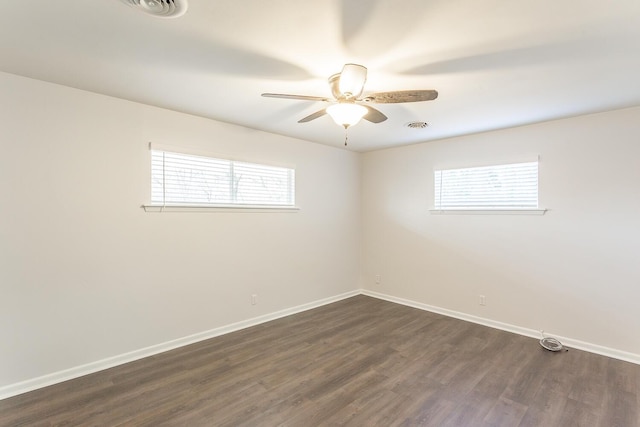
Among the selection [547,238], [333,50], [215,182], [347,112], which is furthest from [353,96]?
[547,238]

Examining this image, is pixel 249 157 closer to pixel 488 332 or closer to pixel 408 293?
pixel 408 293

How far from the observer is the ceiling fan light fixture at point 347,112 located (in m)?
2.14

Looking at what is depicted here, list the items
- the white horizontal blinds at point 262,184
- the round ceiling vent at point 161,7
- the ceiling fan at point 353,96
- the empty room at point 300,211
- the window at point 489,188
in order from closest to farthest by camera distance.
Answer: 1. the round ceiling vent at point 161,7
2. the empty room at point 300,211
3. the ceiling fan at point 353,96
4. the window at point 489,188
5. the white horizontal blinds at point 262,184

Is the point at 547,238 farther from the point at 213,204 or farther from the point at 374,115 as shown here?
the point at 213,204

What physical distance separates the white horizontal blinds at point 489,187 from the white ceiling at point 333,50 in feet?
3.05

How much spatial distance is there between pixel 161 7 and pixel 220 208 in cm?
226

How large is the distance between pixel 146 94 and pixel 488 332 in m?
4.40

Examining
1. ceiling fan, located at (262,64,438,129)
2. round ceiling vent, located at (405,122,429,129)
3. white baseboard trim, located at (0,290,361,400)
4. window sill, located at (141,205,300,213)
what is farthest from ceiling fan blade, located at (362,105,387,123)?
white baseboard trim, located at (0,290,361,400)

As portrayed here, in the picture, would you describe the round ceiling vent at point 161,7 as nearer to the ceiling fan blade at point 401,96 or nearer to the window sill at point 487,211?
the ceiling fan blade at point 401,96

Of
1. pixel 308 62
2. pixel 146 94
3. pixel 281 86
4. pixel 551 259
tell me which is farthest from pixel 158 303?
pixel 551 259

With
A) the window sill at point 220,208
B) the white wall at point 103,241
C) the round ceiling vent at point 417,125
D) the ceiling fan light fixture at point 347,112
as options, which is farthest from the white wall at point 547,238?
the ceiling fan light fixture at point 347,112

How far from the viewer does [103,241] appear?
2.78 meters

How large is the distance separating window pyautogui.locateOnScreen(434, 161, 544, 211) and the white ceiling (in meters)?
0.92

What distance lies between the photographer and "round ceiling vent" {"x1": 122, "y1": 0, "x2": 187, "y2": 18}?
4.92ft
